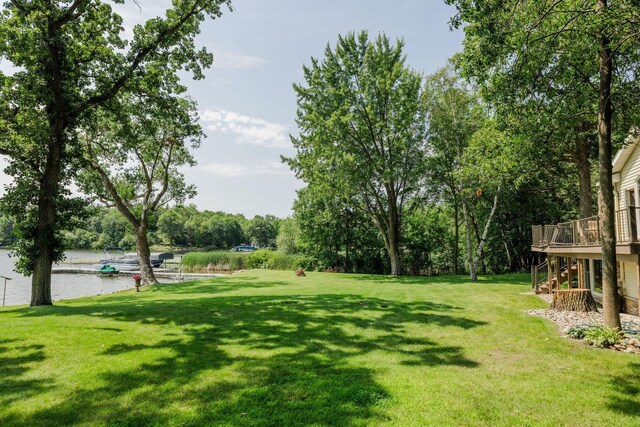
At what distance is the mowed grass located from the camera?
4246 mm

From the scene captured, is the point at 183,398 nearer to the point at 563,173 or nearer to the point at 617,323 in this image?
the point at 617,323

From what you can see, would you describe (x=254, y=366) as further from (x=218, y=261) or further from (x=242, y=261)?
(x=218, y=261)

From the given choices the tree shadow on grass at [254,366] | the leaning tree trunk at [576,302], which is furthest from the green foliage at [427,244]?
the tree shadow on grass at [254,366]

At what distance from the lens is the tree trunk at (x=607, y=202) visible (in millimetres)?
7777

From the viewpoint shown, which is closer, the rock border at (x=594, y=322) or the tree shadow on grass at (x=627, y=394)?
the tree shadow on grass at (x=627, y=394)

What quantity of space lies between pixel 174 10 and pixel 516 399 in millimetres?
14565

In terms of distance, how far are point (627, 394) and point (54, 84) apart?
15346 mm

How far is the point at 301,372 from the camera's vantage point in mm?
5523

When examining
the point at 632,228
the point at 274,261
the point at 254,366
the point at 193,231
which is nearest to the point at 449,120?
the point at 632,228

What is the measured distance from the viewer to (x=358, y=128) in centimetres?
2306

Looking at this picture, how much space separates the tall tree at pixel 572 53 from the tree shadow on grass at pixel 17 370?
33.8ft

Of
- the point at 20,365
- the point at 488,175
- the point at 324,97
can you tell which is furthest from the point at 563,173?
the point at 20,365

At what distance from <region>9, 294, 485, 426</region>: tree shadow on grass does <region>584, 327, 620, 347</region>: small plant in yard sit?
2.30 m

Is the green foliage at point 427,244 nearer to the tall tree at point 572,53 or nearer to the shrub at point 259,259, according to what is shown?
the shrub at point 259,259
